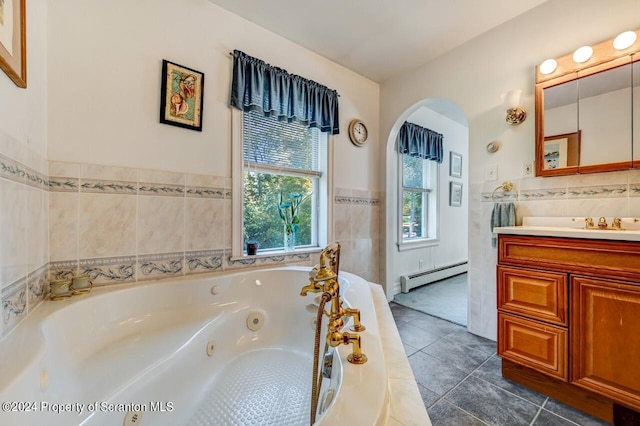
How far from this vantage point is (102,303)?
1.24 metres

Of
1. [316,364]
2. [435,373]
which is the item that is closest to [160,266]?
[316,364]

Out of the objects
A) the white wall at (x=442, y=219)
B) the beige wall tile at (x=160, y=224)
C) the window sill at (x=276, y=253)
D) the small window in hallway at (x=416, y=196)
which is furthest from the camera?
the small window in hallway at (x=416, y=196)

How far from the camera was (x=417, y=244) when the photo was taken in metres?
3.45

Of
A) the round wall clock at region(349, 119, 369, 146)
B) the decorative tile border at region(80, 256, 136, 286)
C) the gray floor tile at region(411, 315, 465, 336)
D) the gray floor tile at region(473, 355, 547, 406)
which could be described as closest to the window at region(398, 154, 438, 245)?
the round wall clock at region(349, 119, 369, 146)

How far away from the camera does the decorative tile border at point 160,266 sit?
1.54 metres

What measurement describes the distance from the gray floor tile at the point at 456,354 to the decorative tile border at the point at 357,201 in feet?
4.55

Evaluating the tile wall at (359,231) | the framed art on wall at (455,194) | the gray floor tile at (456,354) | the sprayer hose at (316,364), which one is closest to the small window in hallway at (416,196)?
the framed art on wall at (455,194)

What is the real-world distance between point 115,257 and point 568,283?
2.41m

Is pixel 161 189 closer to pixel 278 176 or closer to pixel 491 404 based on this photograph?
pixel 278 176

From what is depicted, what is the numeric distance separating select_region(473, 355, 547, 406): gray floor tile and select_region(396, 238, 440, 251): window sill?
5.22 ft

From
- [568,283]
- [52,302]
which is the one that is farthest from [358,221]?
[52,302]

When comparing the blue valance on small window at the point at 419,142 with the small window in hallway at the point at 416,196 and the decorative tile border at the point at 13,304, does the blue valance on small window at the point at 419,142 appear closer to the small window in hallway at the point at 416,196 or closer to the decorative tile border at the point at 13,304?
the small window in hallway at the point at 416,196

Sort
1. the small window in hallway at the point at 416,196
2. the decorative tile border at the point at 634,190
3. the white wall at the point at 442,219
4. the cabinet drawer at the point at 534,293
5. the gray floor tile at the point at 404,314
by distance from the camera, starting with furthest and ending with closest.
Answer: the small window in hallway at the point at 416,196, the white wall at the point at 442,219, the gray floor tile at the point at 404,314, the decorative tile border at the point at 634,190, the cabinet drawer at the point at 534,293

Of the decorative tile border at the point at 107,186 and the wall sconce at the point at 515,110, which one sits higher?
the wall sconce at the point at 515,110
